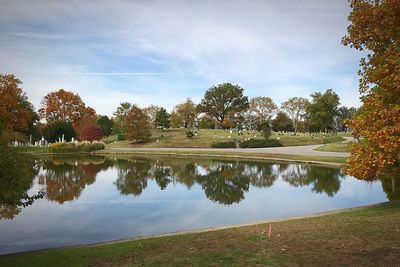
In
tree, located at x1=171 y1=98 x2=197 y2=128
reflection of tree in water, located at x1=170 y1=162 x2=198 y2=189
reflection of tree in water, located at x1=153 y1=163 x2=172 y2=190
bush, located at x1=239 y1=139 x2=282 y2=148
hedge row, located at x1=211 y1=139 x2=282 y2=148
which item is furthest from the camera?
tree, located at x1=171 y1=98 x2=197 y2=128

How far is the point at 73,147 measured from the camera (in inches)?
2393

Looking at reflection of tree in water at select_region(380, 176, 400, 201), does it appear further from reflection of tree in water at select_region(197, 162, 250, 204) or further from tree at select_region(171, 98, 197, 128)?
tree at select_region(171, 98, 197, 128)

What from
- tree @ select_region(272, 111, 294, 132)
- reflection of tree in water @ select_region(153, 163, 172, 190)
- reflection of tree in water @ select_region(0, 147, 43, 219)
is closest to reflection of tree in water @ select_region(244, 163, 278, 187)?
reflection of tree in water @ select_region(153, 163, 172, 190)

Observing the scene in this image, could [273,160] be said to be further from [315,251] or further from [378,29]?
[315,251]

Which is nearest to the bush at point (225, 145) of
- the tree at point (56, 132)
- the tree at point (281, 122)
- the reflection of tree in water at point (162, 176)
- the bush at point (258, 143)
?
the bush at point (258, 143)

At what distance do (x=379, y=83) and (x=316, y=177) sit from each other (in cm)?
1689

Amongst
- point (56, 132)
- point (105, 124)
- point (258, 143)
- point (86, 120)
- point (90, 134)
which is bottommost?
point (258, 143)

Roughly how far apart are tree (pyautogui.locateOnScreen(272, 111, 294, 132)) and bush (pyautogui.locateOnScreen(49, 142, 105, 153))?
6272 centimetres

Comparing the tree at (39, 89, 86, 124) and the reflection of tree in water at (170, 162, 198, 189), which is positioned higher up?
the tree at (39, 89, 86, 124)

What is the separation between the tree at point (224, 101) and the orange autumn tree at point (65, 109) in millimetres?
32614

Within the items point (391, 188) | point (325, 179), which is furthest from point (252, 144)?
point (391, 188)

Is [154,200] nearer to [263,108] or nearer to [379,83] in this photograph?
[379,83]

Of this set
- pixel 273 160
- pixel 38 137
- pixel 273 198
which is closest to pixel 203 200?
pixel 273 198

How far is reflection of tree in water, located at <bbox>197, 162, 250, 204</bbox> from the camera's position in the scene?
2088cm
